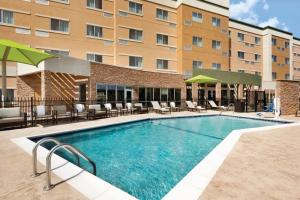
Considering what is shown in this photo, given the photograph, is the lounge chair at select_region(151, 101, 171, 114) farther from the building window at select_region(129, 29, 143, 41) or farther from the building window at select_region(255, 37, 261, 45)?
the building window at select_region(255, 37, 261, 45)

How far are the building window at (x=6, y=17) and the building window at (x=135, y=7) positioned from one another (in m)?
13.4

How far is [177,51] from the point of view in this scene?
3017cm

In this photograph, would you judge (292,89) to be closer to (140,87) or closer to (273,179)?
(140,87)

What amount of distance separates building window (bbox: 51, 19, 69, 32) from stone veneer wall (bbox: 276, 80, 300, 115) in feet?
73.2

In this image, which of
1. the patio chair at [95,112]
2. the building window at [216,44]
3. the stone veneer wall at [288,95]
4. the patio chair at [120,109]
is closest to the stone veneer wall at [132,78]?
the patio chair at [120,109]

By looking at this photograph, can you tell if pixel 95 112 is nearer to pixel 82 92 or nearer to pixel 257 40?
pixel 82 92

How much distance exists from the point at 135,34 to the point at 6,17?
14.0 meters

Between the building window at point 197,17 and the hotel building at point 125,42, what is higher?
the building window at point 197,17

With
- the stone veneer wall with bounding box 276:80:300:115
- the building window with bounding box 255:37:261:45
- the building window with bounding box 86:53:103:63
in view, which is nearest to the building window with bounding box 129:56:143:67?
the building window with bounding box 86:53:103:63

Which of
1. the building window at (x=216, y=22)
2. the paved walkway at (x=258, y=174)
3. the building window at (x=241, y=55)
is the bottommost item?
the paved walkway at (x=258, y=174)

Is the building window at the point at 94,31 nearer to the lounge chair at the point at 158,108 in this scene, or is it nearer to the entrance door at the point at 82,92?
the entrance door at the point at 82,92

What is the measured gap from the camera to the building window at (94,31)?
24.4 metres

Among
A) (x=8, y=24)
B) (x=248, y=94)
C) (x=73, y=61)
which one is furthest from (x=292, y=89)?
(x=8, y=24)

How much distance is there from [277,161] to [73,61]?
50.3 feet
